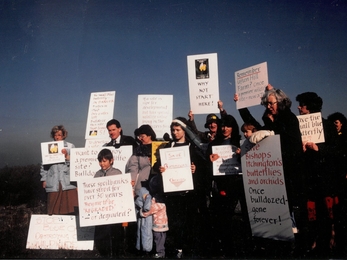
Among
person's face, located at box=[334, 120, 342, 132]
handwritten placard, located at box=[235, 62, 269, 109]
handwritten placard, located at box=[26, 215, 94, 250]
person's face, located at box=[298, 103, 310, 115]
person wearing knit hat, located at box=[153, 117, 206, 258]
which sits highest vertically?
handwritten placard, located at box=[235, 62, 269, 109]

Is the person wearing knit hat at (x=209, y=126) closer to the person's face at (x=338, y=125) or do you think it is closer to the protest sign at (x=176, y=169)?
the protest sign at (x=176, y=169)

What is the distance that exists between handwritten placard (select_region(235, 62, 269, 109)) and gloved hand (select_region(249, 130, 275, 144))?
2.51ft

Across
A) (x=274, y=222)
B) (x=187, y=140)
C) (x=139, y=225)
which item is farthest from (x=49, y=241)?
(x=274, y=222)

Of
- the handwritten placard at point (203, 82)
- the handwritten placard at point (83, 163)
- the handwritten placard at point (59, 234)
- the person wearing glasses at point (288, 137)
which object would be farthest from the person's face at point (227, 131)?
the handwritten placard at point (59, 234)

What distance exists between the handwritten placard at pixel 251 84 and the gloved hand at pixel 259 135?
76cm

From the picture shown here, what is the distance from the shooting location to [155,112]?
17.5ft

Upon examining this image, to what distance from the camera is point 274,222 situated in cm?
377

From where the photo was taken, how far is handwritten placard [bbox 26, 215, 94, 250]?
4848 millimetres

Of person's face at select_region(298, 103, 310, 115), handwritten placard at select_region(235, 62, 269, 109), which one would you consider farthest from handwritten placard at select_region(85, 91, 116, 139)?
person's face at select_region(298, 103, 310, 115)

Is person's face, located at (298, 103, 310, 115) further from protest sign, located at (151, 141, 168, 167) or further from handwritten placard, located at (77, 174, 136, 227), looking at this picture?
handwritten placard, located at (77, 174, 136, 227)

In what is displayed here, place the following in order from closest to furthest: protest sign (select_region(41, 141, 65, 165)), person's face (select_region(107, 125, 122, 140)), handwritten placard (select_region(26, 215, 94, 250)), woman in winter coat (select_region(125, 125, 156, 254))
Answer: woman in winter coat (select_region(125, 125, 156, 254)) < handwritten placard (select_region(26, 215, 94, 250)) < person's face (select_region(107, 125, 122, 140)) < protest sign (select_region(41, 141, 65, 165))

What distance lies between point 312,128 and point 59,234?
3.95 metres

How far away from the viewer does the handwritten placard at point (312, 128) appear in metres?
3.99

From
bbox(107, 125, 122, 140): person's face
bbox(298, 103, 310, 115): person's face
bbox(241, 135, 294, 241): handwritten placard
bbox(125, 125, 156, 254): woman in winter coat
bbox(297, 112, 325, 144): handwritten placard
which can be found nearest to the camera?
bbox(241, 135, 294, 241): handwritten placard
